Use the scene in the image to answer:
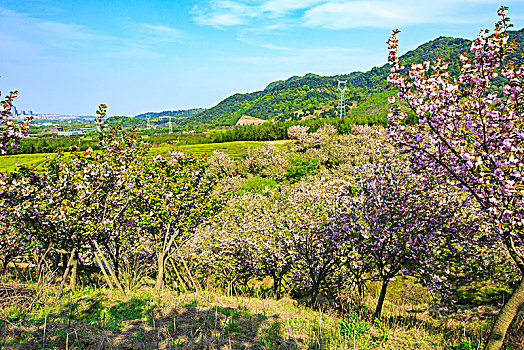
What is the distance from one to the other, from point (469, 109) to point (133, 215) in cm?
1276

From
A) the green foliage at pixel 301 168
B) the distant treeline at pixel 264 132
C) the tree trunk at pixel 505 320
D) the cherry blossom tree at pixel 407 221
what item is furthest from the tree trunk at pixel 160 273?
the distant treeline at pixel 264 132

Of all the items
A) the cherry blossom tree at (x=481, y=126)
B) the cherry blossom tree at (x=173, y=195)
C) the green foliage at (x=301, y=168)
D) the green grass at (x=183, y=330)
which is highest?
the cherry blossom tree at (x=481, y=126)

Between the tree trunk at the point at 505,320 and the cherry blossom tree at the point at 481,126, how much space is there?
16 millimetres

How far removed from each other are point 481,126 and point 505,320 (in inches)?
161

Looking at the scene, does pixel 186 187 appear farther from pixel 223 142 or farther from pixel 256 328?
pixel 223 142

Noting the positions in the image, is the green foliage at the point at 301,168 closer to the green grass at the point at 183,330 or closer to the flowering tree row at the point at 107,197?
the flowering tree row at the point at 107,197

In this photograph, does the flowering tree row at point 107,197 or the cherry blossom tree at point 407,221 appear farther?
the flowering tree row at point 107,197

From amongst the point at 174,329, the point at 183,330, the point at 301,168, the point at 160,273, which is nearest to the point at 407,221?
the point at 183,330

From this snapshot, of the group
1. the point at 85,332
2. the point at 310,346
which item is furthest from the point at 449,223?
the point at 85,332

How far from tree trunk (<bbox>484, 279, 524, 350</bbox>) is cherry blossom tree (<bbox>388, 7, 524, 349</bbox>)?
0.05 feet

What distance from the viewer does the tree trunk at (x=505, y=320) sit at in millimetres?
6172

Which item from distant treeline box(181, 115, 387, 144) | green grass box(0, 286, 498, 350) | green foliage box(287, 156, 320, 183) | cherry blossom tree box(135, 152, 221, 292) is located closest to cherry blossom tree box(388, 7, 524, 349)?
green grass box(0, 286, 498, 350)

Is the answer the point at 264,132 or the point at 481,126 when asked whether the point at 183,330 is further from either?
the point at 264,132

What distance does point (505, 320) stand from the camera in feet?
20.5
